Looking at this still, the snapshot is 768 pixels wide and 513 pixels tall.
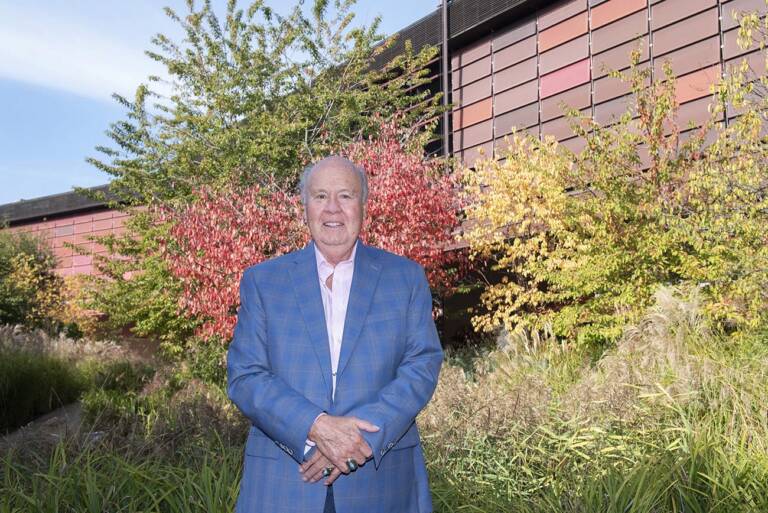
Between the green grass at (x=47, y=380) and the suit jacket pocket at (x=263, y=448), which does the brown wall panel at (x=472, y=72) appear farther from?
the suit jacket pocket at (x=263, y=448)

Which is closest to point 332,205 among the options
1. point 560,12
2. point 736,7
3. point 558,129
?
point 736,7

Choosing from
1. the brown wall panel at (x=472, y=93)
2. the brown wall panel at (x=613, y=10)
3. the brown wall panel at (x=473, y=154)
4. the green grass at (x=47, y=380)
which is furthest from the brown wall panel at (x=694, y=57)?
the green grass at (x=47, y=380)

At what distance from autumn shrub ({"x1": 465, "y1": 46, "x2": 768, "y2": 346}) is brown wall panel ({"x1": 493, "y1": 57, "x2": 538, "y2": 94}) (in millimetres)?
4291

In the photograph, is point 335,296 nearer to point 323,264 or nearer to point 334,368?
point 323,264

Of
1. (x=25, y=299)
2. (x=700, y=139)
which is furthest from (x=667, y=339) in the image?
(x=25, y=299)

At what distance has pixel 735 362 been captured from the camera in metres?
7.50

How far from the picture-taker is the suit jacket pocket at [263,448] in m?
2.80

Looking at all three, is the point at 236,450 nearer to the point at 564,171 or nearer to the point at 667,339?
the point at 667,339

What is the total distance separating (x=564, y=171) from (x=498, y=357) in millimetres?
3096

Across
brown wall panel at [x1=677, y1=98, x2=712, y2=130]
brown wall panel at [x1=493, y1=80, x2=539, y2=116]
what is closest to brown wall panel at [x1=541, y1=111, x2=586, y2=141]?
brown wall panel at [x1=493, y1=80, x2=539, y2=116]

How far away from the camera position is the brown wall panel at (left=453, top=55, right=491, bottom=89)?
712 inches

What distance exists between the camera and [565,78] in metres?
16.1

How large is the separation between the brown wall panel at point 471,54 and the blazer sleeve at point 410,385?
16016 mm

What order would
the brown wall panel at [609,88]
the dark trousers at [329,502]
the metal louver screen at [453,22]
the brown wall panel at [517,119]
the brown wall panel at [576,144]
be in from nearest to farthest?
the dark trousers at [329,502]
the brown wall panel at [609,88]
the brown wall panel at [576,144]
the brown wall panel at [517,119]
the metal louver screen at [453,22]
